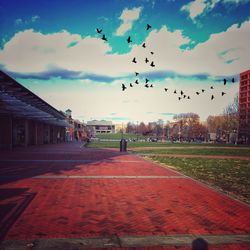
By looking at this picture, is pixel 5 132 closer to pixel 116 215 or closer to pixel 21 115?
pixel 21 115

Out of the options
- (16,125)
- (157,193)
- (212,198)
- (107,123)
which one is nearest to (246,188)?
(212,198)

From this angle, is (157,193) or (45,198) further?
(157,193)

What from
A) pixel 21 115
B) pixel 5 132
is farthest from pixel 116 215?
pixel 21 115

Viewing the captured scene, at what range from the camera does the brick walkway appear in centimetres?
468

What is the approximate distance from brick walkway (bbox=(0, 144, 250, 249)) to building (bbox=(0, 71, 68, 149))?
26.8 ft

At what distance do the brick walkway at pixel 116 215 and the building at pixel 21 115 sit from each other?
8.17 m

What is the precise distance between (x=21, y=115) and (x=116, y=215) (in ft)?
81.9

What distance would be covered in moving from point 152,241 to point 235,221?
2466mm

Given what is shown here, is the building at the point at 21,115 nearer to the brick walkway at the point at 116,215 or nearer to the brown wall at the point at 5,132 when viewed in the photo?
the brown wall at the point at 5,132

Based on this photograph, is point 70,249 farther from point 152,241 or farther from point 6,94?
point 6,94

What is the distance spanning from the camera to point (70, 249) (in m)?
4.30

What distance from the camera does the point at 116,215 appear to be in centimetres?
609

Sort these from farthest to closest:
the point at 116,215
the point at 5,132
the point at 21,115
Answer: the point at 21,115
the point at 5,132
the point at 116,215

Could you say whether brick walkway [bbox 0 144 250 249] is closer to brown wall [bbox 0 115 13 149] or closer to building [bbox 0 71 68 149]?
building [bbox 0 71 68 149]
